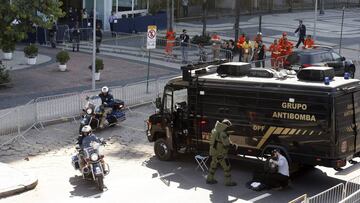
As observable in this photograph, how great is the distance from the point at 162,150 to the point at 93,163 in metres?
2.85

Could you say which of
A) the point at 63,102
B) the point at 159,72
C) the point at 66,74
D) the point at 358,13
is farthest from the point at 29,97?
the point at 358,13

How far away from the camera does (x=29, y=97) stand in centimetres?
2266

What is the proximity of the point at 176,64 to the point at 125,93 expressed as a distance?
890 centimetres

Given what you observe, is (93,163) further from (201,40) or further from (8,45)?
(201,40)

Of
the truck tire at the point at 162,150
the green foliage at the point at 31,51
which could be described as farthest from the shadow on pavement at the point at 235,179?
the green foliage at the point at 31,51

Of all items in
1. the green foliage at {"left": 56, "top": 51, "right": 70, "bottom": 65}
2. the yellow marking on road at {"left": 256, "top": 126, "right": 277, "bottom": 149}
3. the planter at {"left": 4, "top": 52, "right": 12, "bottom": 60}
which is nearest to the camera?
the yellow marking on road at {"left": 256, "top": 126, "right": 277, "bottom": 149}

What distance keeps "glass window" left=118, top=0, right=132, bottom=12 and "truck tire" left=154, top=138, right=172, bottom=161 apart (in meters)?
28.3

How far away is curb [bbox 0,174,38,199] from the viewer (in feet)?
42.7

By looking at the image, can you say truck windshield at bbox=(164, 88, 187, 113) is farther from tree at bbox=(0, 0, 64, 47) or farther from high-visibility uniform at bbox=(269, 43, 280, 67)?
high-visibility uniform at bbox=(269, 43, 280, 67)

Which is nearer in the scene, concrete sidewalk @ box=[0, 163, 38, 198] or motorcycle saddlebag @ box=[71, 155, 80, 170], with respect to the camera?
concrete sidewalk @ box=[0, 163, 38, 198]

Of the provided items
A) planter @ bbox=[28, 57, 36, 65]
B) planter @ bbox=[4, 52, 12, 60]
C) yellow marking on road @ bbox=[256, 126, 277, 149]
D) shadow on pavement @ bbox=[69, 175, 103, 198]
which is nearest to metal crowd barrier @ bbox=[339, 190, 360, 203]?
yellow marking on road @ bbox=[256, 126, 277, 149]

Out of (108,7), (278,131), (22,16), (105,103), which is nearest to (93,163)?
(278,131)

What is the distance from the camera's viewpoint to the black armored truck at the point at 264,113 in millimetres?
13312

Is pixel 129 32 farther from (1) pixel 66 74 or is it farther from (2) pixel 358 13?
(2) pixel 358 13
